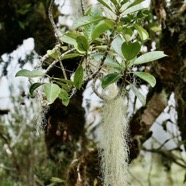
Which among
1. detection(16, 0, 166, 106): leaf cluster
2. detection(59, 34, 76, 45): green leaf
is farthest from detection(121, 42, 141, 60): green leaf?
detection(59, 34, 76, 45): green leaf

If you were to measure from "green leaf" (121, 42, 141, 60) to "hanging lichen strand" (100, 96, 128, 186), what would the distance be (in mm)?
186

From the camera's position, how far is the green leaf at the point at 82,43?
2.69ft

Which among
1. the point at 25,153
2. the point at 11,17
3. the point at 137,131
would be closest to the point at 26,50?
the point at 11,17

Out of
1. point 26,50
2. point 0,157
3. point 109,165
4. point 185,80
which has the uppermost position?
point 26,50

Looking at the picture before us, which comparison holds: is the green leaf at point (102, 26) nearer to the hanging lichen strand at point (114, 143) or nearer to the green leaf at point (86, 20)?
the green leaf at point (86, 20)

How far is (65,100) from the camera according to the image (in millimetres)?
904

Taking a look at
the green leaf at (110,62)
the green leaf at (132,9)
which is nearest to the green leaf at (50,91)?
the green leaf at (110,62)

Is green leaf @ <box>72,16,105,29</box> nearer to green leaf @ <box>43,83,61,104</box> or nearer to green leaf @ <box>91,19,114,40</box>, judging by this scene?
green leaf @ <box>91,19,114,40</box>

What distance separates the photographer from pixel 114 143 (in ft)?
3.23

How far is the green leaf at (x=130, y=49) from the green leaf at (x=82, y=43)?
0.07 metres

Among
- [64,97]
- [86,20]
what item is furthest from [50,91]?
[86,20]

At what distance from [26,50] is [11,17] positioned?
0.52 feet

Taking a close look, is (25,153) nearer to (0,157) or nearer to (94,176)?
(0,157)

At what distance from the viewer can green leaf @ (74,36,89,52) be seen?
82 centimetres
